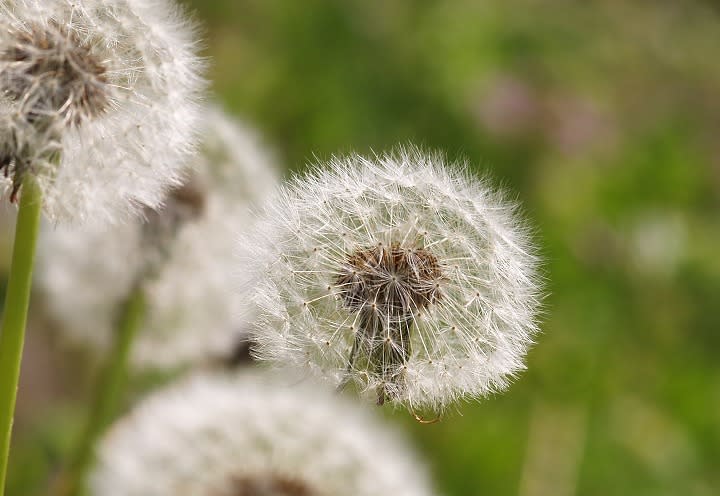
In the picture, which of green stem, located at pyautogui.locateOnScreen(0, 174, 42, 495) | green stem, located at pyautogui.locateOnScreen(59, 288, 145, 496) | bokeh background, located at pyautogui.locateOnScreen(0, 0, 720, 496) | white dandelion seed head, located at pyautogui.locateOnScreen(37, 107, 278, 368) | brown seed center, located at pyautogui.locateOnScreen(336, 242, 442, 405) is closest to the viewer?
green stem, located at pyautogui.locateOnScreen(0, 174, 42, 495)

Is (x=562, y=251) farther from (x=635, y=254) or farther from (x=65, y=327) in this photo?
(x=65, y=327)

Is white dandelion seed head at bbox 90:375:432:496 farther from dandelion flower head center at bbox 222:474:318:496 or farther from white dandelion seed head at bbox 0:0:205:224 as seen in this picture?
white dandelion seed head at bbox 0:0:205:224

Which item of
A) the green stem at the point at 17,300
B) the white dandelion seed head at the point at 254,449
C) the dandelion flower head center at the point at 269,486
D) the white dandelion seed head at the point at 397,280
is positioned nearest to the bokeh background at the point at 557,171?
the white dandelion seed head at the point at 254,449

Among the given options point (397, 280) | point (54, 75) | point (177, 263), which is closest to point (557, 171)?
point (177, 263)

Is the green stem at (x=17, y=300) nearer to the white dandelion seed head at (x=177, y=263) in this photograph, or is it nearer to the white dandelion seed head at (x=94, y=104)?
the white dandelion seed head at (x=94, y=104)

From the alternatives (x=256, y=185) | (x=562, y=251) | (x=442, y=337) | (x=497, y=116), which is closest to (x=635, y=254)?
(x=562, y=251)

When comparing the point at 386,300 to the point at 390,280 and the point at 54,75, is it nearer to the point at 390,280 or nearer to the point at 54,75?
the point at 390,280

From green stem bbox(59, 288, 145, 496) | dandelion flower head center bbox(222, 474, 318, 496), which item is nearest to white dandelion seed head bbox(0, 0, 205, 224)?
green stem bbox(59, 288, 145, 496)
